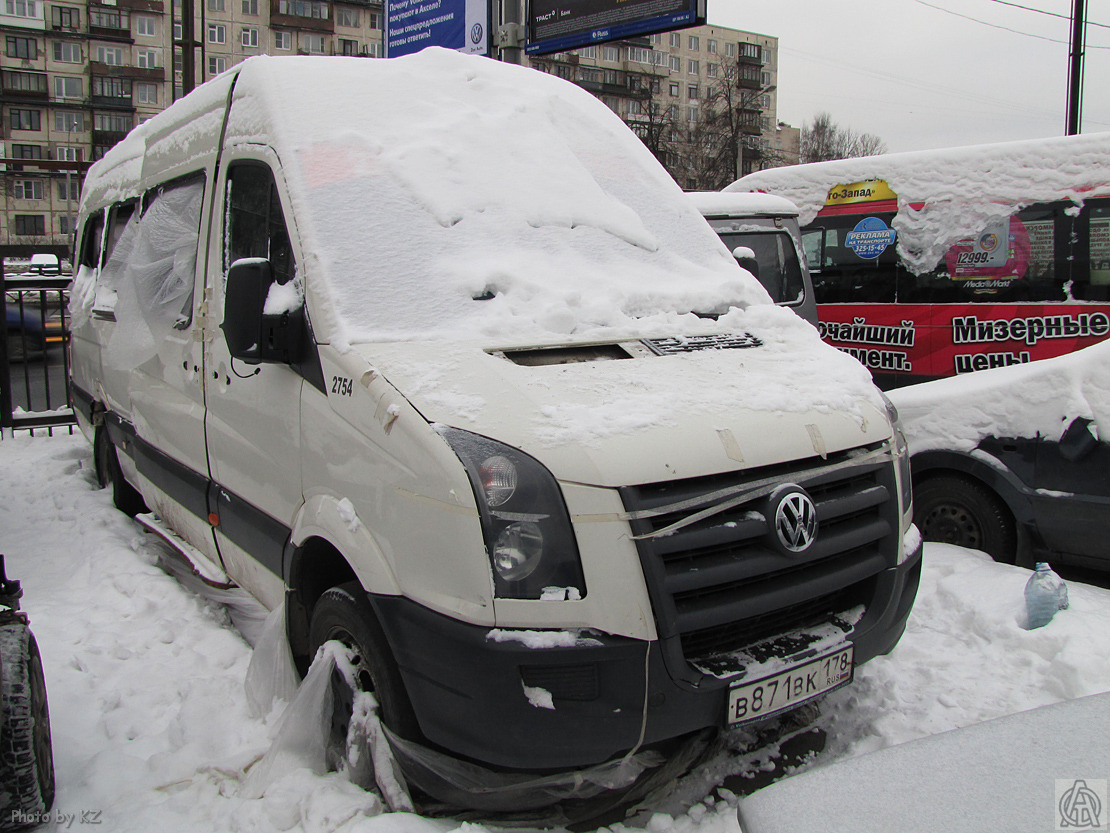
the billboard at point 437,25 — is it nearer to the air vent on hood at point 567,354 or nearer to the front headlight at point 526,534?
the air vent on hood at point 567,354

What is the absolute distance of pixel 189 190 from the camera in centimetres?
403

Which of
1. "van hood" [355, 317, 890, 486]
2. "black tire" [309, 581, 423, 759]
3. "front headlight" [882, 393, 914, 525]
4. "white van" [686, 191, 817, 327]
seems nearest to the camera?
"van hood" [355, 317, 890, 486]

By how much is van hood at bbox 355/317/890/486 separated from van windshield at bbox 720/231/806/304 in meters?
5.97

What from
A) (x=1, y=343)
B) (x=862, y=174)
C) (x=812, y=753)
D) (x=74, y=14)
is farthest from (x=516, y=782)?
(x=74, y=14)

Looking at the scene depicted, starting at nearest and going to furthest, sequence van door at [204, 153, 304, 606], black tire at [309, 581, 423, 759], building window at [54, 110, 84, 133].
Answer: black tire at [309, 581, 423, 759] → van door at [204, 153, 304, 606] → building window at [54, 110, 84, 133]

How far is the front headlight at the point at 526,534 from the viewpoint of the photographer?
213 cm

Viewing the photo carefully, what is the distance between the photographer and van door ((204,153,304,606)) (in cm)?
299

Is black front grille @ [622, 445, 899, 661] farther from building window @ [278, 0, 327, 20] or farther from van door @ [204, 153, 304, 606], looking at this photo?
building window @ [278, 0, 327, 20]

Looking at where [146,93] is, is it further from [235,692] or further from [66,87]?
[235,692]

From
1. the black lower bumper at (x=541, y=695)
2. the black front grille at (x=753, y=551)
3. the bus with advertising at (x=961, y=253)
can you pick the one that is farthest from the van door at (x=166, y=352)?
the bus with advertising at (x=961, y=253)

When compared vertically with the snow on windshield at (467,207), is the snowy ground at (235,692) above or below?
below

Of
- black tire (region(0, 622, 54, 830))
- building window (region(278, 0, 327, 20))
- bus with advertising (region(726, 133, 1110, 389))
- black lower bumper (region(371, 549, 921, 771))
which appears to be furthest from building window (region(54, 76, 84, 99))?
black lower bumper (region(371, 549, 921, 771))

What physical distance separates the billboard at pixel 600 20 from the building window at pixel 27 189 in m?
70.8

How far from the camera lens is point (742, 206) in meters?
8.87
